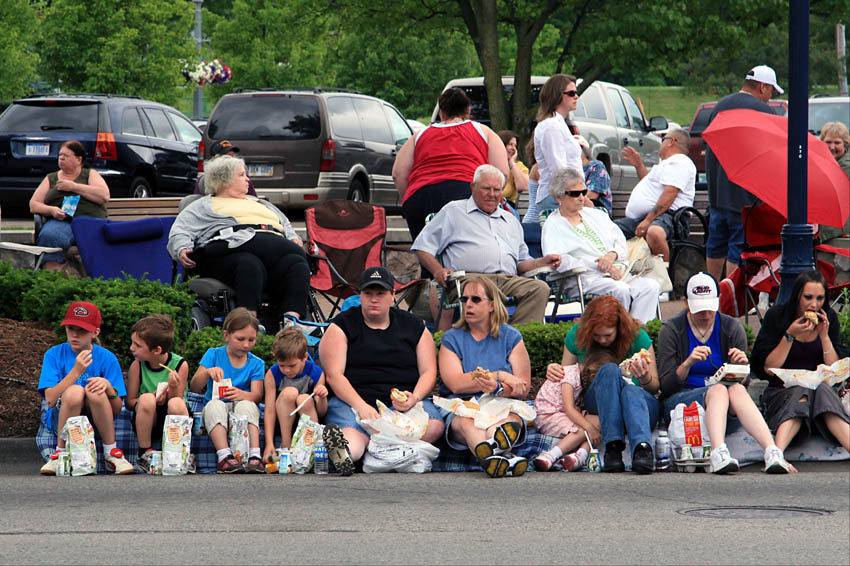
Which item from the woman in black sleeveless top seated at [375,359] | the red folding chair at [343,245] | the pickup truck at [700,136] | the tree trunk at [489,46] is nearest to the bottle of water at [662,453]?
the woman in black sleeveless top seated at [375,359]

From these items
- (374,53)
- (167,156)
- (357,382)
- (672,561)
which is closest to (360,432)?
(357,382)

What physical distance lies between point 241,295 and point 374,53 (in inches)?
1550

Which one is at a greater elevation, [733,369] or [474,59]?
[474,59]

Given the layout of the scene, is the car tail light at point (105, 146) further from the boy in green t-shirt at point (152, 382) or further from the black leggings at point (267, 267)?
the boy in green t-shirt at point (152, 382)

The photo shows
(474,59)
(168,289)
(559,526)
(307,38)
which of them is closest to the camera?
(559,526)

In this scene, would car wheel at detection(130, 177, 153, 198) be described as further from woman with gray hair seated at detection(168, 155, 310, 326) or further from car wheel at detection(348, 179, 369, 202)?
woman with gray hair seated at detection(168, 155, 310, 326)

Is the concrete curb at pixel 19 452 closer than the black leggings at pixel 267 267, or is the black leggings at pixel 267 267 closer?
the concrete curb at pixel 19 452

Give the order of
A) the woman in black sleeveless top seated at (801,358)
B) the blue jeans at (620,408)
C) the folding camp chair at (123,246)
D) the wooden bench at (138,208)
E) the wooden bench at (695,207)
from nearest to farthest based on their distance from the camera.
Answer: the blue jeans at (620,408), the woman in black sleeveless top seated at (801,358), the folding camp chair at (123,246), the wooden bench at (695,207), the wooden bench at (138,208)

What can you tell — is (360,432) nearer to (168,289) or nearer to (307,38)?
(168,289)

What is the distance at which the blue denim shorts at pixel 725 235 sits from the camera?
11586 millimetres

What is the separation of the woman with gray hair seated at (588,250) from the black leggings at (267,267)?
1952 mm

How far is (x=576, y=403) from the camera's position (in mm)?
8648

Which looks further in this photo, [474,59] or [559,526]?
[474,59]

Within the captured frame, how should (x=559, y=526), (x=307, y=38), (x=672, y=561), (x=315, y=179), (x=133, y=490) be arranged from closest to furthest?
1. (x=672, y=561)
2. (x=559, y=526)
3. (x=133, y=490)
4. (x=315, y=179)
5. (x=307, y=38)
